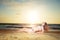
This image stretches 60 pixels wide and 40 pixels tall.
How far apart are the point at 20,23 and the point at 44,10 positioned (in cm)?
42

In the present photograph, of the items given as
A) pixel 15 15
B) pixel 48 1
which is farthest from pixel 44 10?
pixel 15 15

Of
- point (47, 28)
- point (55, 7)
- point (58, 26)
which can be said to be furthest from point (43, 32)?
point (55, 7)

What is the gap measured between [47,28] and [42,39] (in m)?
0.19

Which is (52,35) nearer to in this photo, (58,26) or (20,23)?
(58,26)

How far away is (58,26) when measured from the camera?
2.37m

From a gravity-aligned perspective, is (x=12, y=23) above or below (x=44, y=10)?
below

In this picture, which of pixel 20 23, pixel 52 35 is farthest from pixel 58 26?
pixel 20 23

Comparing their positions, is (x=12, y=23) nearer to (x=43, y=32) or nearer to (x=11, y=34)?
(x=11, y=34)

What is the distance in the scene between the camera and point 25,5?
2424 millimetres

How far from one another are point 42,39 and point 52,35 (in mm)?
164

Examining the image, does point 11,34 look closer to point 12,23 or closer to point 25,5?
point 12,23

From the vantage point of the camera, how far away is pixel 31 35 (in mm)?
2357

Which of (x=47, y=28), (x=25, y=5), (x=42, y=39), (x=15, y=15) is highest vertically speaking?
(x=25, y=5)

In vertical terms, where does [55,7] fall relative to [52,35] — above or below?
above
